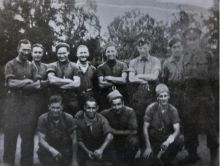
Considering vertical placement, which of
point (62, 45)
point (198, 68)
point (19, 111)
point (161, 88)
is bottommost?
point (19, 111)

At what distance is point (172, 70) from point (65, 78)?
56 cm

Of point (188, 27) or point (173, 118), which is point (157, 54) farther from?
point (173, 118)

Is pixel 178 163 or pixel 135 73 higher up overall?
pixel 135 73

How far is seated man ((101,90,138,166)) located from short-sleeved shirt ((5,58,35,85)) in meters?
0.42

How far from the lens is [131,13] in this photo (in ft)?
6.15

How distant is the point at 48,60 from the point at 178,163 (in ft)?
2.81

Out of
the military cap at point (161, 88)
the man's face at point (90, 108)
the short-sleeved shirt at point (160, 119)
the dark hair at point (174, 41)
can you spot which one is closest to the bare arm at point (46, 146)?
the man's face at point (90, 108)

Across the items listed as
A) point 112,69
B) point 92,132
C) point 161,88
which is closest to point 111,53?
point 112,69

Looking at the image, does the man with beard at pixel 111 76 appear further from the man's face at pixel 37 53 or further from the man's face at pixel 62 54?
the man's face at pixel 37 53

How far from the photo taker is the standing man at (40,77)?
5.93 feet

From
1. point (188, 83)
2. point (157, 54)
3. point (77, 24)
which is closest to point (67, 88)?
point (77, 24)

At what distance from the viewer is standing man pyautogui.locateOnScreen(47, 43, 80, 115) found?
1827 mm

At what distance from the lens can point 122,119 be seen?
6.11ft

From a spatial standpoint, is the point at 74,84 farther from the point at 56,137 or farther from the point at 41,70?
the point at 56,137
